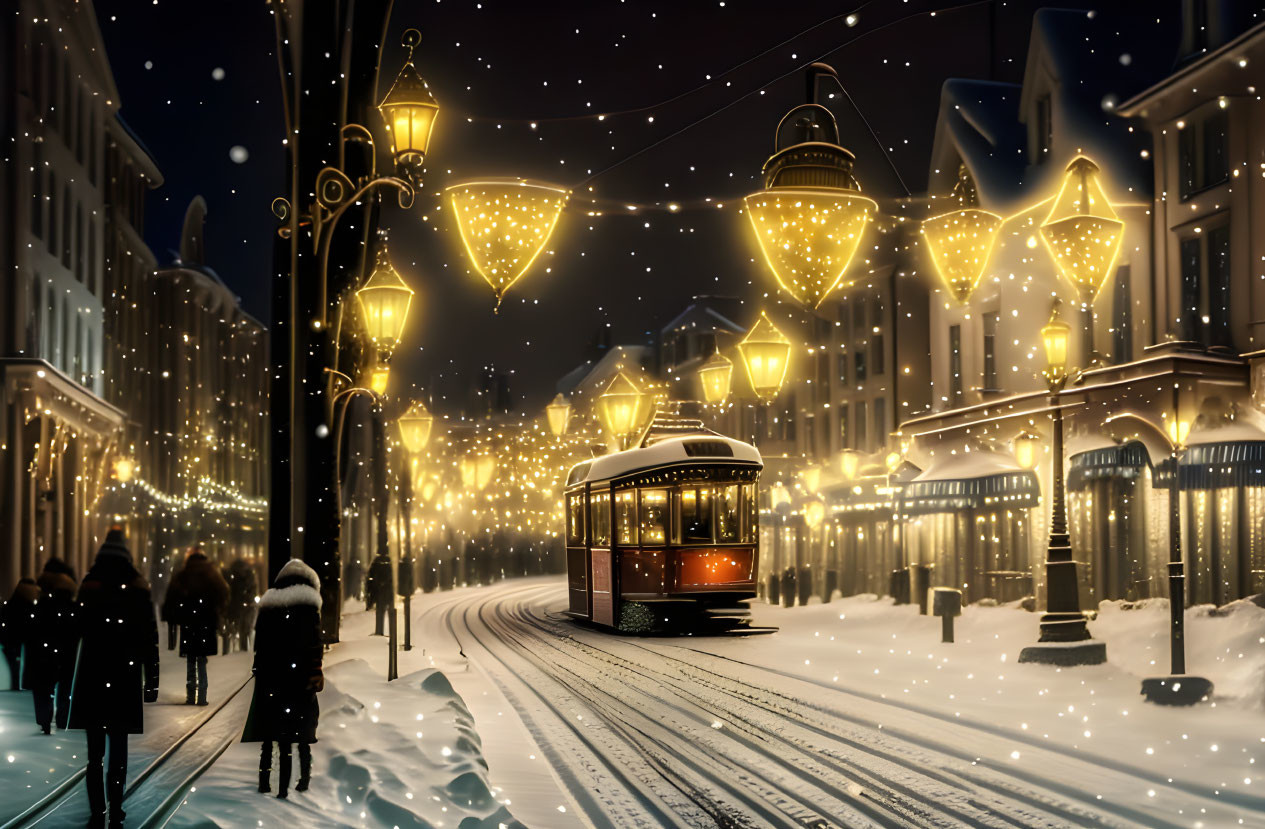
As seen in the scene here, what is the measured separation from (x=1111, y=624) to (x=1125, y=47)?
15.6m

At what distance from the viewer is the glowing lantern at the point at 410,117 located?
14.0 m

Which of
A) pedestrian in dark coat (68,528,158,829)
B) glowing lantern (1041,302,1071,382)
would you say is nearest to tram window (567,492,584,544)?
glowing lantern (1041,302,1071,382)

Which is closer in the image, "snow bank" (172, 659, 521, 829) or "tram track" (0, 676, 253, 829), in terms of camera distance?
"snow bank" (172, 659, 521, 829)

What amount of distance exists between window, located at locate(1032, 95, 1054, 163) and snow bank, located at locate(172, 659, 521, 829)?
967 inches

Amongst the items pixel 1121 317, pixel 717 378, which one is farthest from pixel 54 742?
pixel 1121 317

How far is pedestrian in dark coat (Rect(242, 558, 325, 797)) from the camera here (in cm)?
1003

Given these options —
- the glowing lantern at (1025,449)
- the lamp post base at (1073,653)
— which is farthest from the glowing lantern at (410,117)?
the glowing lantern at (1025,449)

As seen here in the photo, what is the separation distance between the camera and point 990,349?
3675cm

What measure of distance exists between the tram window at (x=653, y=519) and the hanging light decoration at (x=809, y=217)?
16753 millimetres

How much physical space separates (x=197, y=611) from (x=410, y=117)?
7.13m

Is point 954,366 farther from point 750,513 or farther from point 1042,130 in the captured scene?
point 750,513

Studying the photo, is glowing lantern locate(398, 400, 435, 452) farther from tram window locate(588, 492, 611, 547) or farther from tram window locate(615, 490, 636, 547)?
tram window locate(615, 490, 636, 547)

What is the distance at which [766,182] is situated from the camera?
962 cm

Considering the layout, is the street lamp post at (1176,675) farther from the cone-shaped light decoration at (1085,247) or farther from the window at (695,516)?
the window at (695,516)
